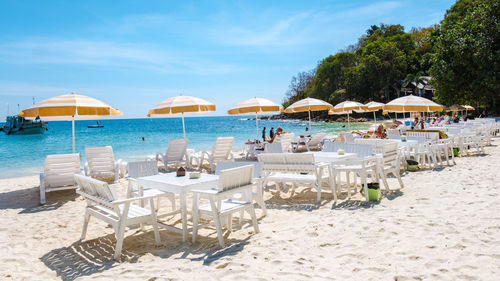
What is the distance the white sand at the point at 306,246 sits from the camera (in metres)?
2.83

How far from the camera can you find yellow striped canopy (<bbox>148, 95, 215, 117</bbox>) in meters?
9.27

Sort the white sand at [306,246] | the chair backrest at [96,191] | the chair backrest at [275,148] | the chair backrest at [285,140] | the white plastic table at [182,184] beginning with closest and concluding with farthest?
the white sand at [306,246] → the chair backrest at [96,191] → the white plastic table at [182,184] → the chair backrest at [275,148] → the chair backrest at [285,140]

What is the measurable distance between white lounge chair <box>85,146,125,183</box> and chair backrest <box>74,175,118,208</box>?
3442 mm

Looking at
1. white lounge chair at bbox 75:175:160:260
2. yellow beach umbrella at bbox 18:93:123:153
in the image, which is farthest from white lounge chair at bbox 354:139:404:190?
yellow beach umbrella at bbox 18:93:123:153

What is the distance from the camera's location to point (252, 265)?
3.01 meters

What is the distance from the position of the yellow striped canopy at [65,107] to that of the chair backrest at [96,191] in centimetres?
327

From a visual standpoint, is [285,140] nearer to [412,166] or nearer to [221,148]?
[221,148]

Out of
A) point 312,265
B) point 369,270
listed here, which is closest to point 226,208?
point 312,265

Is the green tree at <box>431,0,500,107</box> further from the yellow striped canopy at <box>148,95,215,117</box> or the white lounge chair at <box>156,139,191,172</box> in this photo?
the white lounge chair at <box>156,139,191,172</box>

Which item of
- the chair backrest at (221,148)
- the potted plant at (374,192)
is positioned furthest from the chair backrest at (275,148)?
the potted plant at (374,192)

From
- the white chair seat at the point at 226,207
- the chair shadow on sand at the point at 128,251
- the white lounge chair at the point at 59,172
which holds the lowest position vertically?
the chair shadow on sand at the point at 128,251

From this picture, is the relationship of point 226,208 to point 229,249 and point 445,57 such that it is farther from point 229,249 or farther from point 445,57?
point 445,57

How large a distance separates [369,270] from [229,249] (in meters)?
1.49

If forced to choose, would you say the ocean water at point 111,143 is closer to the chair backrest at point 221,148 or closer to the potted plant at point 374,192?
the chair backrest at point 221,148
